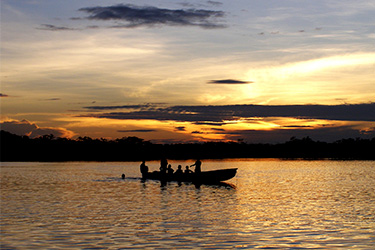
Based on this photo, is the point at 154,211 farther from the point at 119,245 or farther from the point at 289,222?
the point at 119,245

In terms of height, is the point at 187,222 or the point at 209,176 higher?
the point at 209,176

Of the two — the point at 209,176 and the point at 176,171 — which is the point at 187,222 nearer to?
the point at 209,176

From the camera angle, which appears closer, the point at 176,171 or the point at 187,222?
the point at 187,222

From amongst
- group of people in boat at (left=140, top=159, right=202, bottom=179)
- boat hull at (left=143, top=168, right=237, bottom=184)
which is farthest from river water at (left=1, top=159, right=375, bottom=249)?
group of people in boat at (left=140, top=159, right=202, bottom=179)

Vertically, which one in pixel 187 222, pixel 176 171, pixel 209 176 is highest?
pixel 176 171

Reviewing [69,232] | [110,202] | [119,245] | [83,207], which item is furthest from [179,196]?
[119,245]

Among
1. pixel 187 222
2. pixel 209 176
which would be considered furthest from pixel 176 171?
pixel 187 222

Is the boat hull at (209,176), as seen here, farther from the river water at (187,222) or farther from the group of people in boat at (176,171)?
the river water at (187,222)

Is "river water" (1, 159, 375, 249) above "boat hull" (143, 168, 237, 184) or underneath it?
underneath

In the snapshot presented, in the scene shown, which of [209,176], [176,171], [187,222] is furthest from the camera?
[176,171]

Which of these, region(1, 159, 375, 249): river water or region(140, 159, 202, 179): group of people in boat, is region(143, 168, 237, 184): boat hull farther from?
region(1, 159, 375, 249): river water

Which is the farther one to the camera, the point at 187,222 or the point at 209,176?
the point at 209,176

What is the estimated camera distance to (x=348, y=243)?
67.0 ft

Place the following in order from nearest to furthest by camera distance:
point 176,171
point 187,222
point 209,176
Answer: point 187,222, point 209,176, point 176,171
